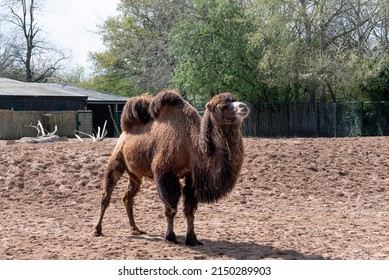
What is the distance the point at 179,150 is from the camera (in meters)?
8.48

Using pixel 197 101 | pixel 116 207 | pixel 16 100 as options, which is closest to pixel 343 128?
pixel 197 101

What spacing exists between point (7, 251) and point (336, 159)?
30.4 ft

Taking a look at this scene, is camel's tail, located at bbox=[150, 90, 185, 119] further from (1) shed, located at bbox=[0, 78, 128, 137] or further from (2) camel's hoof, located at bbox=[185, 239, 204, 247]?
(1) shed, located at bbox=[0, 78, 128, 137]

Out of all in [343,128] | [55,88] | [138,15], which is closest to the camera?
[343,128]

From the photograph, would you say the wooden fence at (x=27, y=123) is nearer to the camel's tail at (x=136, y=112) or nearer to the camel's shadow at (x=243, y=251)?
the camel's tail at (x=136, y=112)

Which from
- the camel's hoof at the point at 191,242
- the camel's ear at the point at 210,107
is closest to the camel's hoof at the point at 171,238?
the camel's hoof at the point at 191,242

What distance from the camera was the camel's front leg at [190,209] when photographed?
27.6ft

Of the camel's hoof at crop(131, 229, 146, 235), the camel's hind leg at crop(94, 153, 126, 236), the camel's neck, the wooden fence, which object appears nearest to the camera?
the camel's neck

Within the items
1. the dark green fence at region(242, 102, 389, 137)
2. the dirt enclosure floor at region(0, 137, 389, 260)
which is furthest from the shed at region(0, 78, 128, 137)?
the dirt enclosure floor at region(0, 137, 389, 260)

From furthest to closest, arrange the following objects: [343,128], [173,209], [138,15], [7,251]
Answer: [138,15] < [343,128] < [173,209] < [7,251]

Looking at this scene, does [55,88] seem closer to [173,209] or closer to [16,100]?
[16,100]

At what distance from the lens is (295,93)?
1556 inches

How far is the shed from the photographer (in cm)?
3969

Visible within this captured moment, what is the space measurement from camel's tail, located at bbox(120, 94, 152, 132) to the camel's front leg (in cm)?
133
